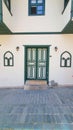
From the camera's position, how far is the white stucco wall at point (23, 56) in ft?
23.8

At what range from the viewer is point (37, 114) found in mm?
3951

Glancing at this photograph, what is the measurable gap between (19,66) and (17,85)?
103 centimetres

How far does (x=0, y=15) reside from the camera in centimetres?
523

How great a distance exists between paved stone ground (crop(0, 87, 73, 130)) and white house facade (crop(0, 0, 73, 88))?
2.17 metres

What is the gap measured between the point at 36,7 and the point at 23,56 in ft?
8.64

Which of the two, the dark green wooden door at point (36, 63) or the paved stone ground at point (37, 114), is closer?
the paved stone ground at point (37, 114)

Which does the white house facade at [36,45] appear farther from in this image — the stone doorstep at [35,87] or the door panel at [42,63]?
the stone doorstep at [35,87]

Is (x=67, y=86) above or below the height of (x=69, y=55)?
below

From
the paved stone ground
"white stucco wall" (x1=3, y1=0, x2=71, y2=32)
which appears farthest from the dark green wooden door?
the paved stone ground

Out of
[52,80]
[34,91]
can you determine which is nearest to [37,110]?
[34,91]

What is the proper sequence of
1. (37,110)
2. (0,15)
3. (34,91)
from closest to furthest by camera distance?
1. (37,110)
2. (0,15)
3. (34,91)

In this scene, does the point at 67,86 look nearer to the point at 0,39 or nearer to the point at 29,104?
the point at 29,104

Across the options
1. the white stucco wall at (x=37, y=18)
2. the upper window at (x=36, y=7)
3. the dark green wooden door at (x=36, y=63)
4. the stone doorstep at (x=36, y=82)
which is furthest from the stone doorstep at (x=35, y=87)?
the upper window at (x=36, y=7)

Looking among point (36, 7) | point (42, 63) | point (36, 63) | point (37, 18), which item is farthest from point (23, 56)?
point (36, 7)
